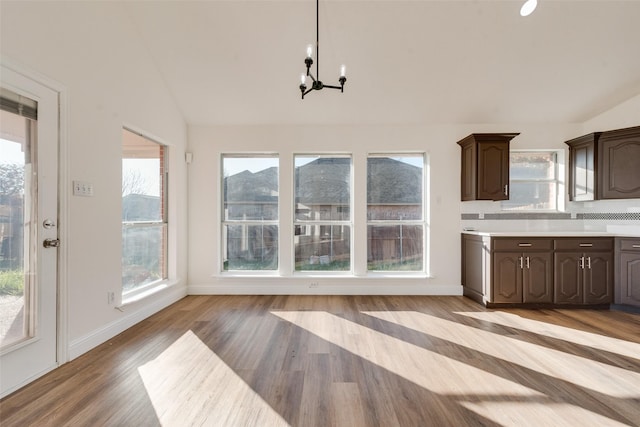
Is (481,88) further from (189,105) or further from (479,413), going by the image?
(189,105)

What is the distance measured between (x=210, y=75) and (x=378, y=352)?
3.58 m

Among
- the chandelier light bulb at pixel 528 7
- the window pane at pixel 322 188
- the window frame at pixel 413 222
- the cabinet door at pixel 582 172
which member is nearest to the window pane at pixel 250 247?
the window pane at pixel 322 188

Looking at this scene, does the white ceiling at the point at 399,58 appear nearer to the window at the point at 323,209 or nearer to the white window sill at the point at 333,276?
the window at the point at 323,209

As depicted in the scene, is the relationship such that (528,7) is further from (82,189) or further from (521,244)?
(82,189)

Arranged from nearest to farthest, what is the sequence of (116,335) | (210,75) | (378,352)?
(378,352)
(116,335)
(210,75)

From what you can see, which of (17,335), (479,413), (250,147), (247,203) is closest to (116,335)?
(17,335)

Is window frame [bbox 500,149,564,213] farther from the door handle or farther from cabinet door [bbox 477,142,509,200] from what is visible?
the door handle

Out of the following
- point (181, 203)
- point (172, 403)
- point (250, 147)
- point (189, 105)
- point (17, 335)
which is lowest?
point (172, 403)

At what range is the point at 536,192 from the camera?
430 cm

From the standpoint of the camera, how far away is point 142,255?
3453 mm

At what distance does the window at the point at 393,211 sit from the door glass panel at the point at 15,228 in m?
3.68

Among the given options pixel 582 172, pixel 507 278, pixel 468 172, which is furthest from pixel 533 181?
pixel 507 278

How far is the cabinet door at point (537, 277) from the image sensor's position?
3.62 metres

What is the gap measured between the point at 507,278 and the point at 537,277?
379 millimetres
